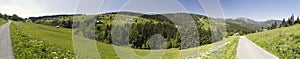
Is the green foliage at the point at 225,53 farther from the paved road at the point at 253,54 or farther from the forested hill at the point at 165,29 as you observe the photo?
the forested hill at the point at 165,29

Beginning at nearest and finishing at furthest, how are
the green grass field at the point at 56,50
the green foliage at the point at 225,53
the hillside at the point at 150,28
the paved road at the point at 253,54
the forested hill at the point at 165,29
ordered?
1. the paved road at the point at 253,54
2. the forested hill at the point at 165,29
3. the hillside at the point at 150,28
4. the green grass field at the point at 56,50
5. the green foliage at the point at 225,53

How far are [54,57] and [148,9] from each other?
34.3 ft

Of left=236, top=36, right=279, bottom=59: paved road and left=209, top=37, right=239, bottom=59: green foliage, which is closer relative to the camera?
left=236, top=36, right=279, bottom=59: paved road

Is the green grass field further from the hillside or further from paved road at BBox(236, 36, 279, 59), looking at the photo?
the hillside

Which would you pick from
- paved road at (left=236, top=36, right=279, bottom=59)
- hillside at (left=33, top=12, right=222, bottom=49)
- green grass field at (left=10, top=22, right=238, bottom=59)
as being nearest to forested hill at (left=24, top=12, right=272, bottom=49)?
hillside at (left=33, top=12, right=222, bottom=49)

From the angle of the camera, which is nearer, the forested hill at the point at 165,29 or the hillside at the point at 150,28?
the forested hill at the point at 165,29

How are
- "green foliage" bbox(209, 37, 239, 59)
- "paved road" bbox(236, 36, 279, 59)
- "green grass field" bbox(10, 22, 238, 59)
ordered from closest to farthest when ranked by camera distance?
"paved road" bbox(236, 36, 279, 59)
"green grass field" bbox(10, 22, 238, 59)
"green foliage" bbox(209, 37, 239, 59)

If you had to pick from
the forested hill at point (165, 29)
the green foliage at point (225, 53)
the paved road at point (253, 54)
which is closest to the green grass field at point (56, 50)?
the green foliage at point (225, 53)

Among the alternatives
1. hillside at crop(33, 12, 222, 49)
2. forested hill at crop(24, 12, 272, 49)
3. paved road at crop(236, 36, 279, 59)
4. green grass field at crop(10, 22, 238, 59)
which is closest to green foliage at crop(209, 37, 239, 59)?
green grass field at crop(10, 22, 238, 59)

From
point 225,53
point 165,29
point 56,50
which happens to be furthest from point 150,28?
point 56,50

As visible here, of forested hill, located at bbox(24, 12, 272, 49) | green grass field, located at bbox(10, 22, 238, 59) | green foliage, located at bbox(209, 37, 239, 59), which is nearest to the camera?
forested hill, located at bbox(24, 12, 272, 49)

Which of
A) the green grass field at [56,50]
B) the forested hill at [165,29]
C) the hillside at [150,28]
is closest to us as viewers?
the forested hill at [165,29]

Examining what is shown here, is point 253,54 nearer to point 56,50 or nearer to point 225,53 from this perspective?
point 225,53

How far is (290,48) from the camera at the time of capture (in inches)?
967
